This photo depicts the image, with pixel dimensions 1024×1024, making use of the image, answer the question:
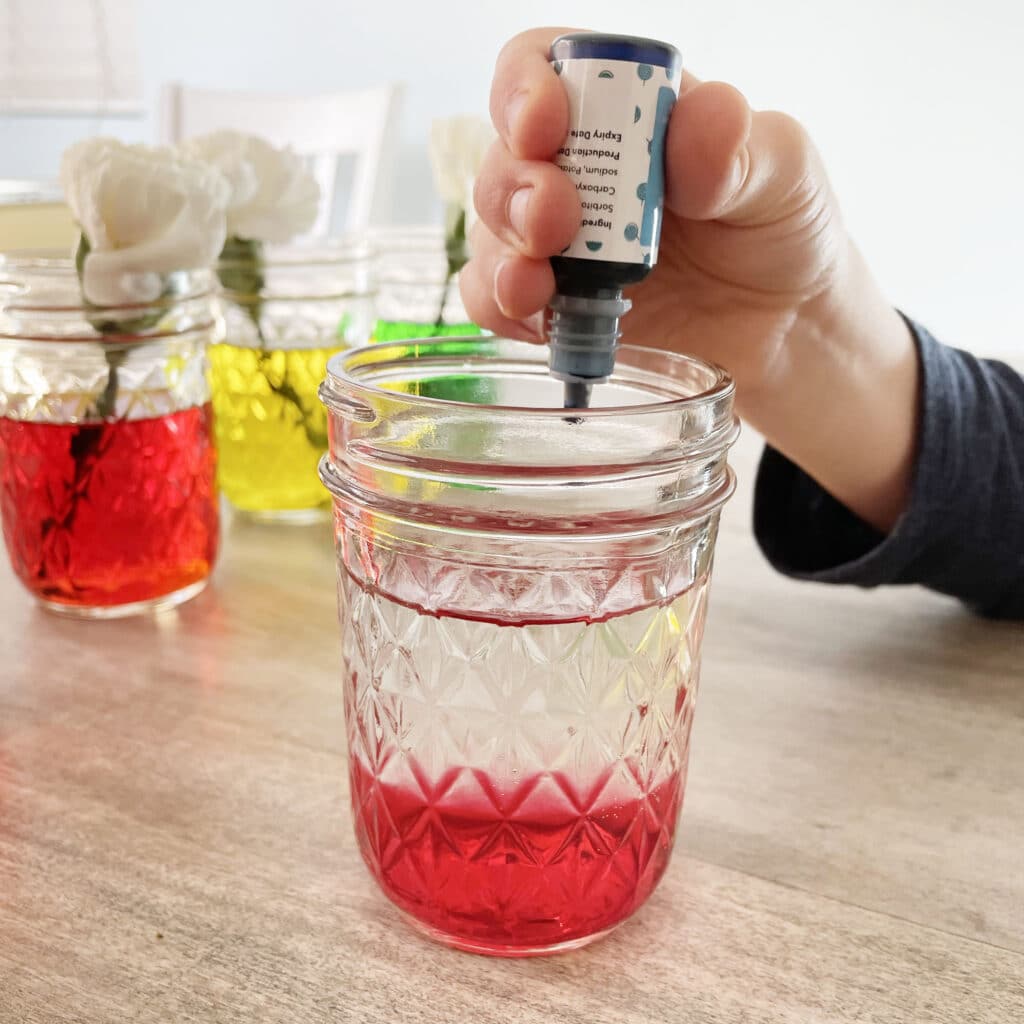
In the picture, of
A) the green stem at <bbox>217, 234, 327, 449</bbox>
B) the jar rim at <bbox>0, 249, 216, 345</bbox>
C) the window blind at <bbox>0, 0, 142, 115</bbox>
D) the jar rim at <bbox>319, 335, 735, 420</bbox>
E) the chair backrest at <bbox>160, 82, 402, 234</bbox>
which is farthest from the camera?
the window blind at <bbox>0, 0, 142, 115</bbox>

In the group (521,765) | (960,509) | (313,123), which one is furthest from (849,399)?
(313,123)

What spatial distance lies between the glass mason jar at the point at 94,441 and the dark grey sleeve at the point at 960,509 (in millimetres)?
395

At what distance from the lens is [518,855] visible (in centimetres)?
36

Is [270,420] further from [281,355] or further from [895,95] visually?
[895,95]

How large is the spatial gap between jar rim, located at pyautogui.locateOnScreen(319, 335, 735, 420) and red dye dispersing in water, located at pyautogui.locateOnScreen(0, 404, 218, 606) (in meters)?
0.25

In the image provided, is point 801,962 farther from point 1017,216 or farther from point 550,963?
point 1017,216

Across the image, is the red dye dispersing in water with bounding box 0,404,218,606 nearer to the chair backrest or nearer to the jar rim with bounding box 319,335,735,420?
the jar rim with bounding box 319,335,735,420

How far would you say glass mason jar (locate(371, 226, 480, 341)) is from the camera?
82 cm

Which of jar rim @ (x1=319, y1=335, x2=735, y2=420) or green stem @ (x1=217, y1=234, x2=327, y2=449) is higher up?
jar rim @ (x1=319, y1=335, x2=735, y2=420)

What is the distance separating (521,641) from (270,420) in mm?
497

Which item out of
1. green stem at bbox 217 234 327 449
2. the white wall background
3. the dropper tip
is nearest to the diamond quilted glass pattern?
the dropper tip

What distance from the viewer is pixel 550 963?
0.37 metres

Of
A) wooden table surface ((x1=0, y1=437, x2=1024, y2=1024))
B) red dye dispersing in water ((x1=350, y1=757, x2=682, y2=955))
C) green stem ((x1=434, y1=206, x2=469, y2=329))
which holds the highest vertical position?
green stem ((x1=434, y1=206, x2=469, y2=329))

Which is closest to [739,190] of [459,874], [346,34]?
[459,874]
